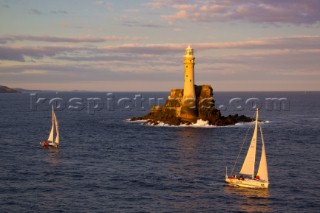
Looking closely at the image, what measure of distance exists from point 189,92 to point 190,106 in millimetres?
3213

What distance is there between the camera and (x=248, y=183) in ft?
151

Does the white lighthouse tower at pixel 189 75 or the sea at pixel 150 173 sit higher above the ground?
the white lighthouse tower at pixel 189 75

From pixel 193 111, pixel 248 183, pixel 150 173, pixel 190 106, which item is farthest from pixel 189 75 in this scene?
pixel 248 183

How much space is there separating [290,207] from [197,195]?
27.6 feet

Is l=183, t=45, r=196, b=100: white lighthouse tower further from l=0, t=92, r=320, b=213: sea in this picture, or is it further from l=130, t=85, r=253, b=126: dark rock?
l=0, t=92, r=320, b=213: sea

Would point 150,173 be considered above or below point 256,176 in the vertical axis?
below

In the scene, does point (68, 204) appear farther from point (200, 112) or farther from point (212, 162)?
point (200, 112)

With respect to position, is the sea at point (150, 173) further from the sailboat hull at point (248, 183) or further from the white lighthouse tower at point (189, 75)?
the white lighthouse tower at point (189, 75)

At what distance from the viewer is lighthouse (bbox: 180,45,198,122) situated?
104 meters

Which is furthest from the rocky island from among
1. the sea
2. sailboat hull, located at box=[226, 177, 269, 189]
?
sailboat hull, located at box=[226, 177, 269, 189]

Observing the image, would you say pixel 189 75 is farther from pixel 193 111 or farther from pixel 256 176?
pixel 256 176

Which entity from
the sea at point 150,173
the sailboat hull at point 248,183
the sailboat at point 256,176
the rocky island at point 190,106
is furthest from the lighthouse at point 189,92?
the sailboat hull at point 248,183

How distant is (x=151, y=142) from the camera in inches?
3017

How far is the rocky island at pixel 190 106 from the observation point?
340 ft
